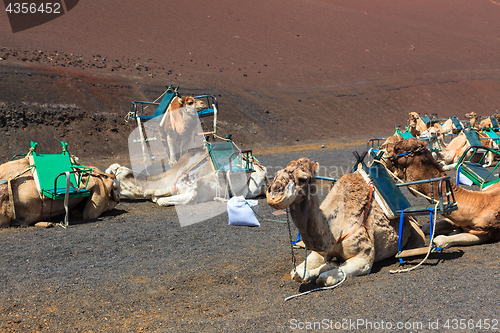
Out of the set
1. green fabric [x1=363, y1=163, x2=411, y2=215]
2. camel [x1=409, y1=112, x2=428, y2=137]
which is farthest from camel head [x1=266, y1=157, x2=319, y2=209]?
camel [x1=409, y1=112, x2=428, y2=137]

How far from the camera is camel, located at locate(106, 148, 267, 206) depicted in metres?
9.84

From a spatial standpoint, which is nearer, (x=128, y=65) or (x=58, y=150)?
(x=58, y=150)

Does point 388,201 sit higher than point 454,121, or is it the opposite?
point 388,201

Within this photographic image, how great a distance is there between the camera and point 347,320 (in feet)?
13.1

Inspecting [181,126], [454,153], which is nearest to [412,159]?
[181,126]

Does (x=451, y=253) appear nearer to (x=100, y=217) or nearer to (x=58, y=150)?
(x=100, y=217)

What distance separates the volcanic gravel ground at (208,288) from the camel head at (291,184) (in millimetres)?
1141

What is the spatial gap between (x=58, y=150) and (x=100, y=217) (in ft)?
45.7

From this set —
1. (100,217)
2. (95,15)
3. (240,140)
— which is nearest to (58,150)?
(240,140)

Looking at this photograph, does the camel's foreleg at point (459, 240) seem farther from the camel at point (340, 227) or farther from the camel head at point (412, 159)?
the camel head at point (412, 159)

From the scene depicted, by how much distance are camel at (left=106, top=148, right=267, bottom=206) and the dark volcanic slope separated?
13.4 metres

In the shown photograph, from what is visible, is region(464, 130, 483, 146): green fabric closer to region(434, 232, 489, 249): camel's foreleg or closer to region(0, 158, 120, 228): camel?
region(434, 232, 489, 249): camel's foreleg

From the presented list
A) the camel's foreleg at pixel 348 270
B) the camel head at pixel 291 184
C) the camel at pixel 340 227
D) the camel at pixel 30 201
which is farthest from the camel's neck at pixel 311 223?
the camel at pixel 30 201

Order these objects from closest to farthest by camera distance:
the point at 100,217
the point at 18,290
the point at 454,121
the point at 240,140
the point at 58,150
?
the point at 18,290, the point at 100,217, the point at 454,121, the point at 58,150, the point at 240,140
